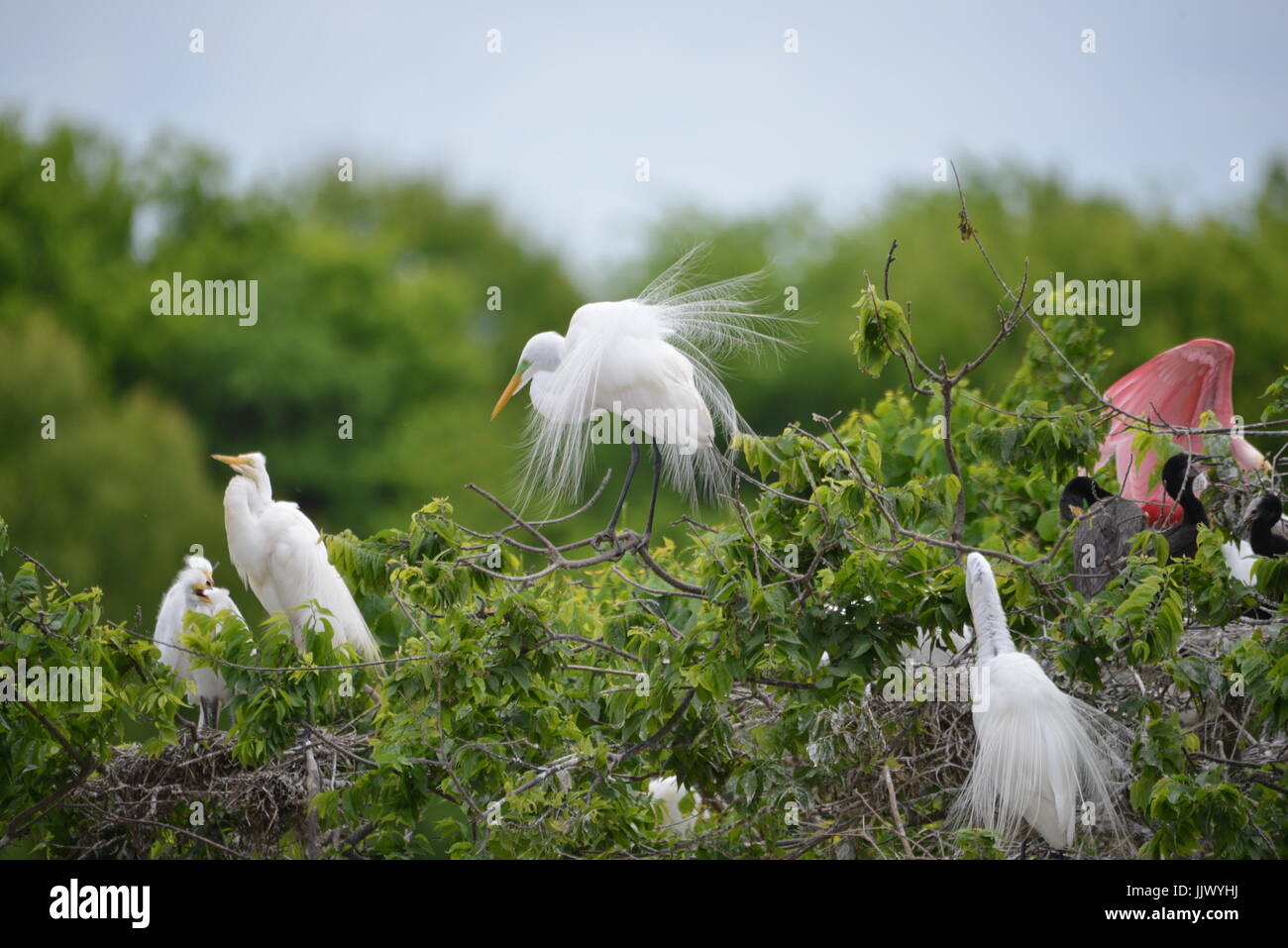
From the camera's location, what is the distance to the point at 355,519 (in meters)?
15.9

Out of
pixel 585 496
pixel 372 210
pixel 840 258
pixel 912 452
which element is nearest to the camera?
pixel 912 452

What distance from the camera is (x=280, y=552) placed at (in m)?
4.72

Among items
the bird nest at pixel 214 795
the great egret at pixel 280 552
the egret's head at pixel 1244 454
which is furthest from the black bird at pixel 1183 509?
the great egret at pixel 280 552

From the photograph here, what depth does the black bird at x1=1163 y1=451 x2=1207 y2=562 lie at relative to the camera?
3.75 m

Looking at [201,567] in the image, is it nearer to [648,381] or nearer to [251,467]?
[251,467]

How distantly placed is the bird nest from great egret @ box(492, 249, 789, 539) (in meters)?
0.92

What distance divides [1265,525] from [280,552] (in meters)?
2.93

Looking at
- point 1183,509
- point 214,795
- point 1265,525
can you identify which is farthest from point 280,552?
point 1265,525

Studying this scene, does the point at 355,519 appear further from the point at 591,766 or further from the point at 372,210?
the point at 591,766

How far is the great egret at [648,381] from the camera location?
11.8ft

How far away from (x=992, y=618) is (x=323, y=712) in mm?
1533

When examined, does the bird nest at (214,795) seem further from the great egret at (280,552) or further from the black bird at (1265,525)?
the black bird at (1265,525)

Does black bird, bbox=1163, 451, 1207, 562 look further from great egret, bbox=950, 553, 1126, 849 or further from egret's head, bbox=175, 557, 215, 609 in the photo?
egret's head, bbox=175, 557, 215, 609

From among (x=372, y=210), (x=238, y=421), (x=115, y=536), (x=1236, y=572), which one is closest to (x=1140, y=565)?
(x=1236, y=572)
